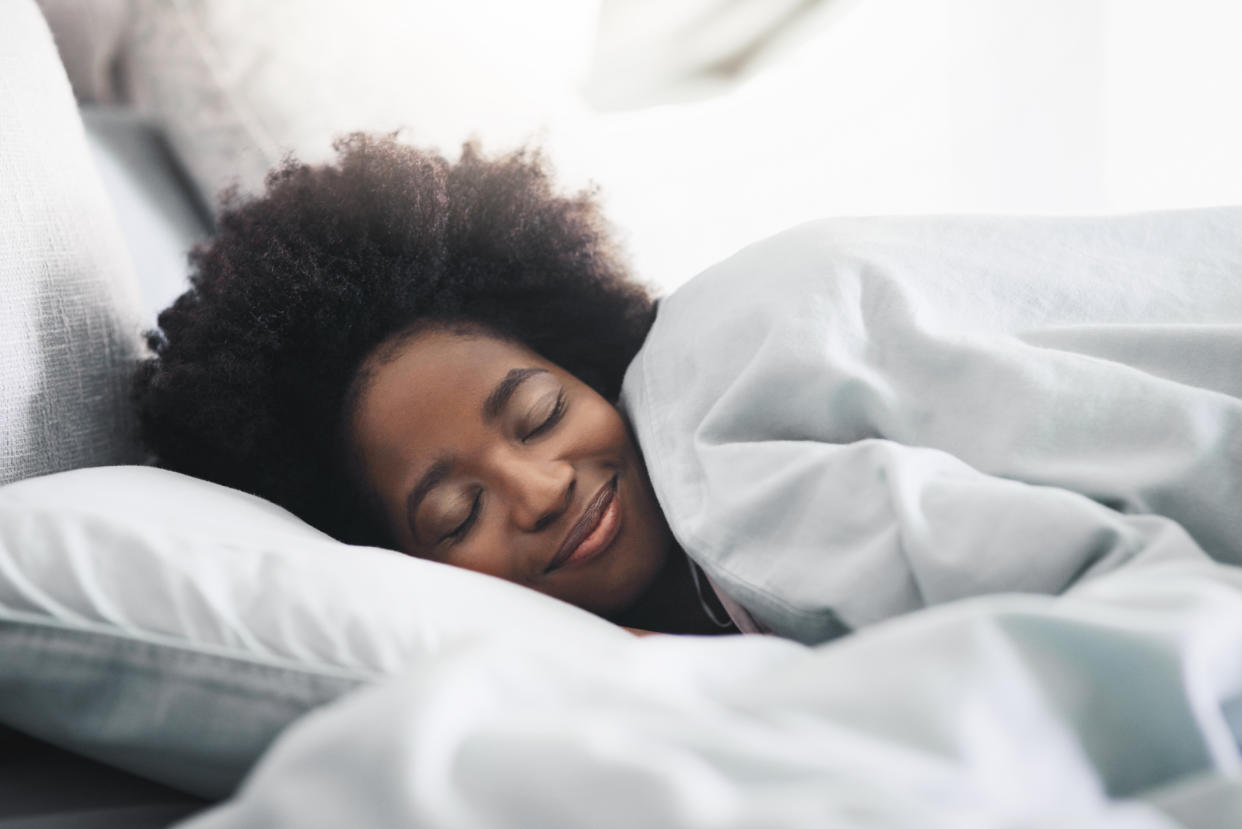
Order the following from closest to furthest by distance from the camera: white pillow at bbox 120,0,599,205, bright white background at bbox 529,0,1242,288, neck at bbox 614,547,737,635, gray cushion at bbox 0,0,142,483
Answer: gray cushion at bbox 0,0,142,483
neck at bbox 614,547,737,635
white pillow at bbox 120,0,599,205
bright white background at bbox 529,0,1242,288

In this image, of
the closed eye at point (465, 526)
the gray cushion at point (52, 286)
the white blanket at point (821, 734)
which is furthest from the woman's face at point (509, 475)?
the white blanket at point (821, 734)

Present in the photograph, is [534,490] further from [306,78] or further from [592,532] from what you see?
[306,78]

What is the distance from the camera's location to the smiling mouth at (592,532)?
713mm

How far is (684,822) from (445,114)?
3.11ft

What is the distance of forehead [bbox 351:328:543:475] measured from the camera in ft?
2.41

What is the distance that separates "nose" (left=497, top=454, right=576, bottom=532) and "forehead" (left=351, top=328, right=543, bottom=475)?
54 mm

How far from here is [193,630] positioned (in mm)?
438

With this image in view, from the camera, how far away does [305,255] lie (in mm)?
810

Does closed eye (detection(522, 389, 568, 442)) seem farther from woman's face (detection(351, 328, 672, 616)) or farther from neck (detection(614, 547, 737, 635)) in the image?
neck (detection(614, 547, 737, 635))

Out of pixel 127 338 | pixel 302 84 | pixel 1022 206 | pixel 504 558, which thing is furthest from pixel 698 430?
pixel 1022 206

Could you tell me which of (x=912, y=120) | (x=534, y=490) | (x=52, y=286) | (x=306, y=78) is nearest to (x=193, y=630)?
(x=534, y=490)

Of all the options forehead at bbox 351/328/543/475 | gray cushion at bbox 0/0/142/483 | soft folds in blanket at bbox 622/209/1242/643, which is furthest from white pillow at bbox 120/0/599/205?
soft folds in blanket at bbox 622/209/1242/643

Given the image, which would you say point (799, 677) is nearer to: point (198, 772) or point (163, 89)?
point (198, 772)

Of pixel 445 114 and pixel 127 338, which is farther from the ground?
pixel 445 114
